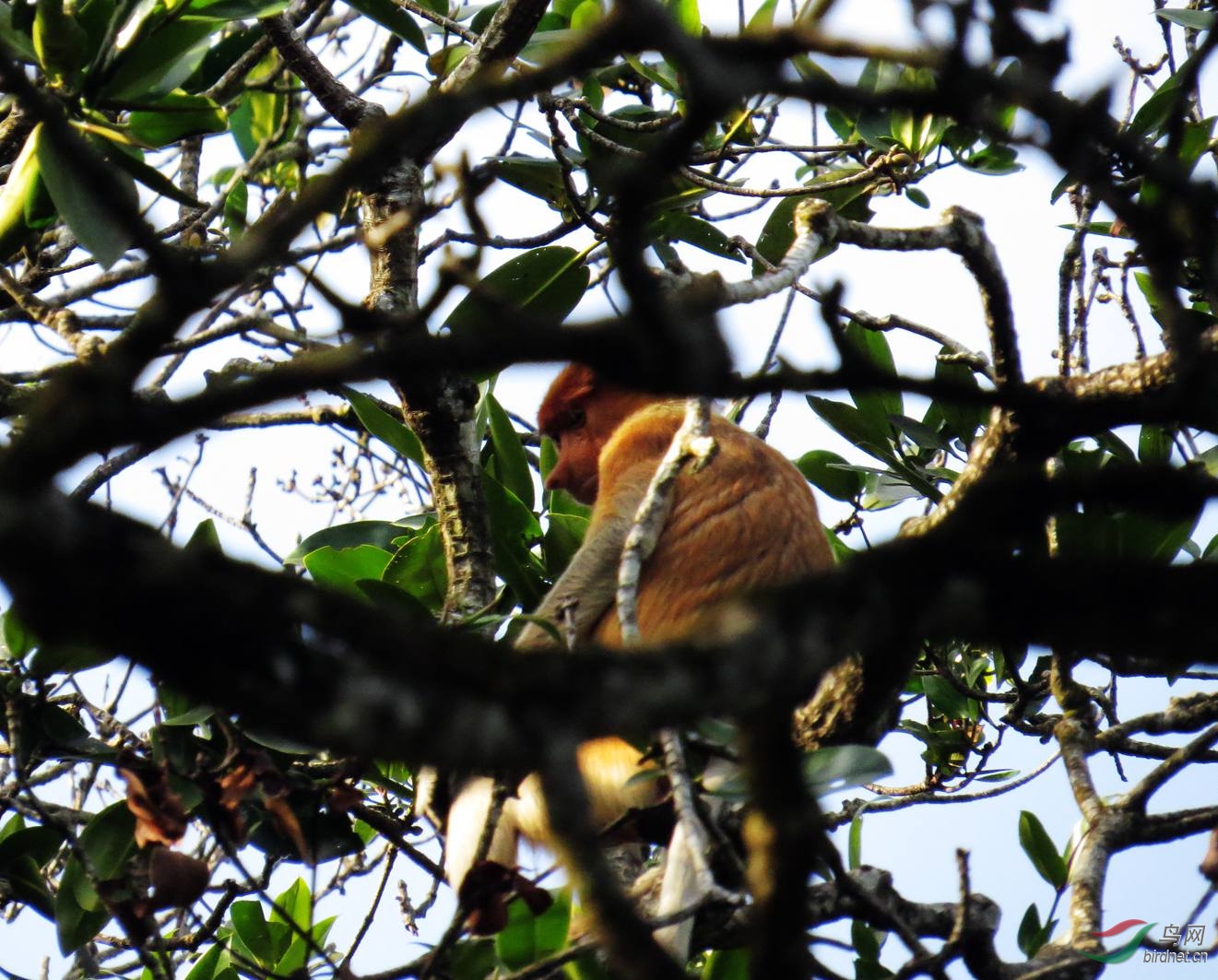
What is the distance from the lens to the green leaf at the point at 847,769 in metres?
1.82

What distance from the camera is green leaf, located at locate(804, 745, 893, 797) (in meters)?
1.82

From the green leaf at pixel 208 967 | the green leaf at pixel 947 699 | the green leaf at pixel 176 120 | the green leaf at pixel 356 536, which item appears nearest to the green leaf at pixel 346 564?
the green leaf at pixel 356 536

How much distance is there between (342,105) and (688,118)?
279 centimetres

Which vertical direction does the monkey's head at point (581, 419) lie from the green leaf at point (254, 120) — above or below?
below

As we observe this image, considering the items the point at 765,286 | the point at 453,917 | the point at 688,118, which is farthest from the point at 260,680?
the point at 453,917

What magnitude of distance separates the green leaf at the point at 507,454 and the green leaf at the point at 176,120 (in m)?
1.06

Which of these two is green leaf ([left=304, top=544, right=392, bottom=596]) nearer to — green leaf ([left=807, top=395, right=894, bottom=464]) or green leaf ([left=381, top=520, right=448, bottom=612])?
green leaf ([left=381, top=520, right=448, bottom=612])

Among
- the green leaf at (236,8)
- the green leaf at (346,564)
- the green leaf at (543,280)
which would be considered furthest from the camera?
the green leaf at (543,280)

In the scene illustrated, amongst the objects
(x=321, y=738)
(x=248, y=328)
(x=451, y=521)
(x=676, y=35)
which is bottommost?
(x=321, y=738)

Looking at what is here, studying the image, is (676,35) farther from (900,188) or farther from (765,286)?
Result: (900,188)

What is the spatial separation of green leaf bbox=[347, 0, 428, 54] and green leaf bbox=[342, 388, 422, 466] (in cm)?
109

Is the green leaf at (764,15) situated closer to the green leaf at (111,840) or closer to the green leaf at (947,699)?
the green leaf at (947,699)

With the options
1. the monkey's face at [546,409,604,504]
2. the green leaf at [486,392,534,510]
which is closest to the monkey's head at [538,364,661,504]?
the monkey's face at [546,409,604,504]

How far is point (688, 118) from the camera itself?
0.80 m
